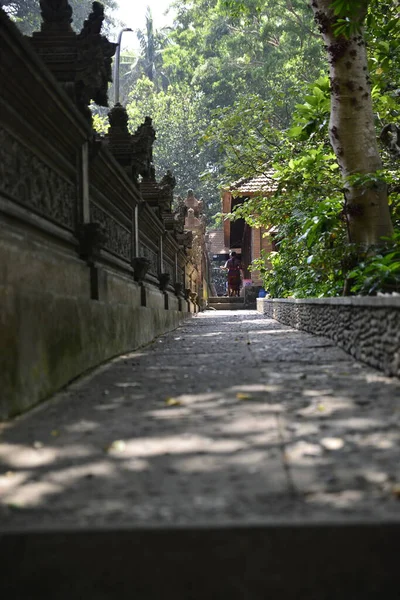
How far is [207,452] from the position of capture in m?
2.56

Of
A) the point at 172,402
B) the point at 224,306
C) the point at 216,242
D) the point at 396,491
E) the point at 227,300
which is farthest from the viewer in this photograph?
the point at 216,242

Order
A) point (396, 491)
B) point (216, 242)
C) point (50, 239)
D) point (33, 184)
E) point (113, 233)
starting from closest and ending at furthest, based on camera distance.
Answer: point (396, 491)
point (33, 184)
point (50, 239)
point (113, 233)
point (216, 242)

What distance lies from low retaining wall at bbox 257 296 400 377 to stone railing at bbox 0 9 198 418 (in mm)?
2290

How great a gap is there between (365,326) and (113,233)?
11.7 ft

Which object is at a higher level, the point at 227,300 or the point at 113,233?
the point at 113,233

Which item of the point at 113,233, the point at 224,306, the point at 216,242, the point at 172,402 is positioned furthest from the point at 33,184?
the point at 216,242

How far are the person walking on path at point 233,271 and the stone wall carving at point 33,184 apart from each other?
23.1m

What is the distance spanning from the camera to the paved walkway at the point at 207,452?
1948 mm

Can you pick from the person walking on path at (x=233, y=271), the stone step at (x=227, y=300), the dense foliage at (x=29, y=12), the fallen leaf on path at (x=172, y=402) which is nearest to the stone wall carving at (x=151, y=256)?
the fallen leaf on path at (x=172, y=402)

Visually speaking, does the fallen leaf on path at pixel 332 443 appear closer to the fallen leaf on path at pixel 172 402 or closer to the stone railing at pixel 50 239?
the fallen leaf on path at pixel 172 402

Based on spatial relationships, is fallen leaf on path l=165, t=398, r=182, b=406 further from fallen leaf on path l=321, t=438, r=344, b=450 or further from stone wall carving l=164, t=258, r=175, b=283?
stone wall carving l=164, t=258, r=175, b=283

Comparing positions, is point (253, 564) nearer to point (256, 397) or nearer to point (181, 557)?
point (181, 557)

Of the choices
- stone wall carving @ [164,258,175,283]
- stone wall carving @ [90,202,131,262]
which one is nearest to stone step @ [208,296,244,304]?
stone wall carving @ [164,258,175,283]

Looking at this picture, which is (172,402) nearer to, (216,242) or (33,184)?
(33,184)
